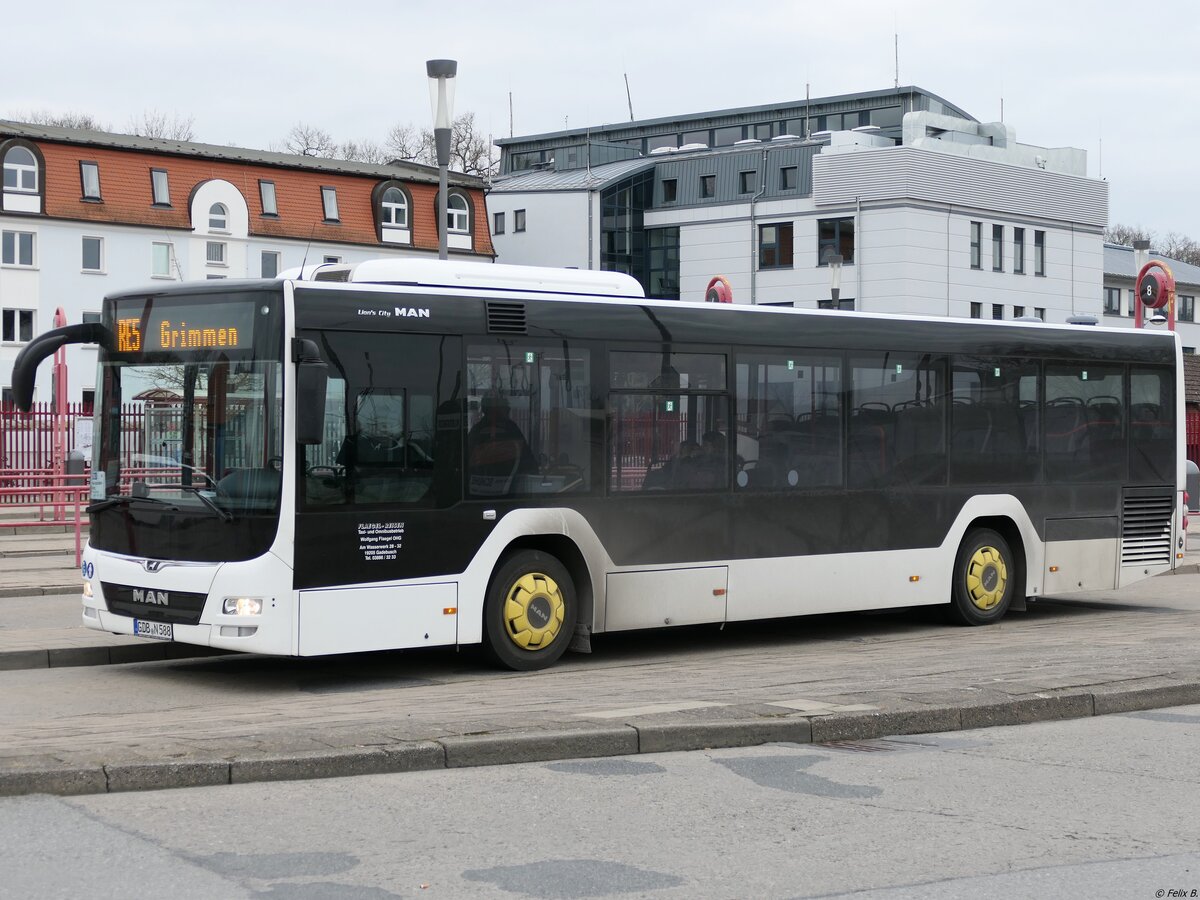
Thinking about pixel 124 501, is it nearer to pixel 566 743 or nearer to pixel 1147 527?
pixel 566 743

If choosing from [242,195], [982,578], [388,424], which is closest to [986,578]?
[982,578]

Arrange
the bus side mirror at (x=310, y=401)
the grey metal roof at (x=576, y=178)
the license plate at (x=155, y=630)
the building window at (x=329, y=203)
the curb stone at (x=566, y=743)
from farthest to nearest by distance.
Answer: the grey metal roof at (x=576, y=178) → the building window at (x=329, y=203) → the license plate at (x=155, y=630) → the bus side mirror at (x=310, y=401) → the curb stone at (x=566, y=743)

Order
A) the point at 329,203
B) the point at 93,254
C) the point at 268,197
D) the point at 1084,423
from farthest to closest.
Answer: the point at 329,203 → the point at 268,197 → the point at 93,254 → the point at 1084,423

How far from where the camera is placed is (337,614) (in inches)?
437

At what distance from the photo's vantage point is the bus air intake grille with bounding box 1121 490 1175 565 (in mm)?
16594

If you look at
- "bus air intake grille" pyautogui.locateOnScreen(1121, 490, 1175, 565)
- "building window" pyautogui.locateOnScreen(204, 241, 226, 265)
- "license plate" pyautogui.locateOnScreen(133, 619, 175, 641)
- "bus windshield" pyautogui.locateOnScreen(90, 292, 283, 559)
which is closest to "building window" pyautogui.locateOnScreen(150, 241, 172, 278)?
"building window" pyautogui.locateOnScreen(204, 241, 226, 265)

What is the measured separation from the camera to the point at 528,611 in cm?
1219

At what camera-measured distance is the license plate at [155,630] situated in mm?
11078

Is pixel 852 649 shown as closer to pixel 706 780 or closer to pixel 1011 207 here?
pixel 706 780

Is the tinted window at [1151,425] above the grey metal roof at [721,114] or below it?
below

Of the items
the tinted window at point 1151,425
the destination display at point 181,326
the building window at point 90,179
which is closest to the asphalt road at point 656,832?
the destination display at point 181,326

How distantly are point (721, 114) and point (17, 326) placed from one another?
1602 inches

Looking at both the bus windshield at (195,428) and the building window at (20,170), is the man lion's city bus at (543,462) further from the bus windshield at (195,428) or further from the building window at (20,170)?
the building window at (20,170)

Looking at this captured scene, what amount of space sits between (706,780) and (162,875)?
9.68ft
